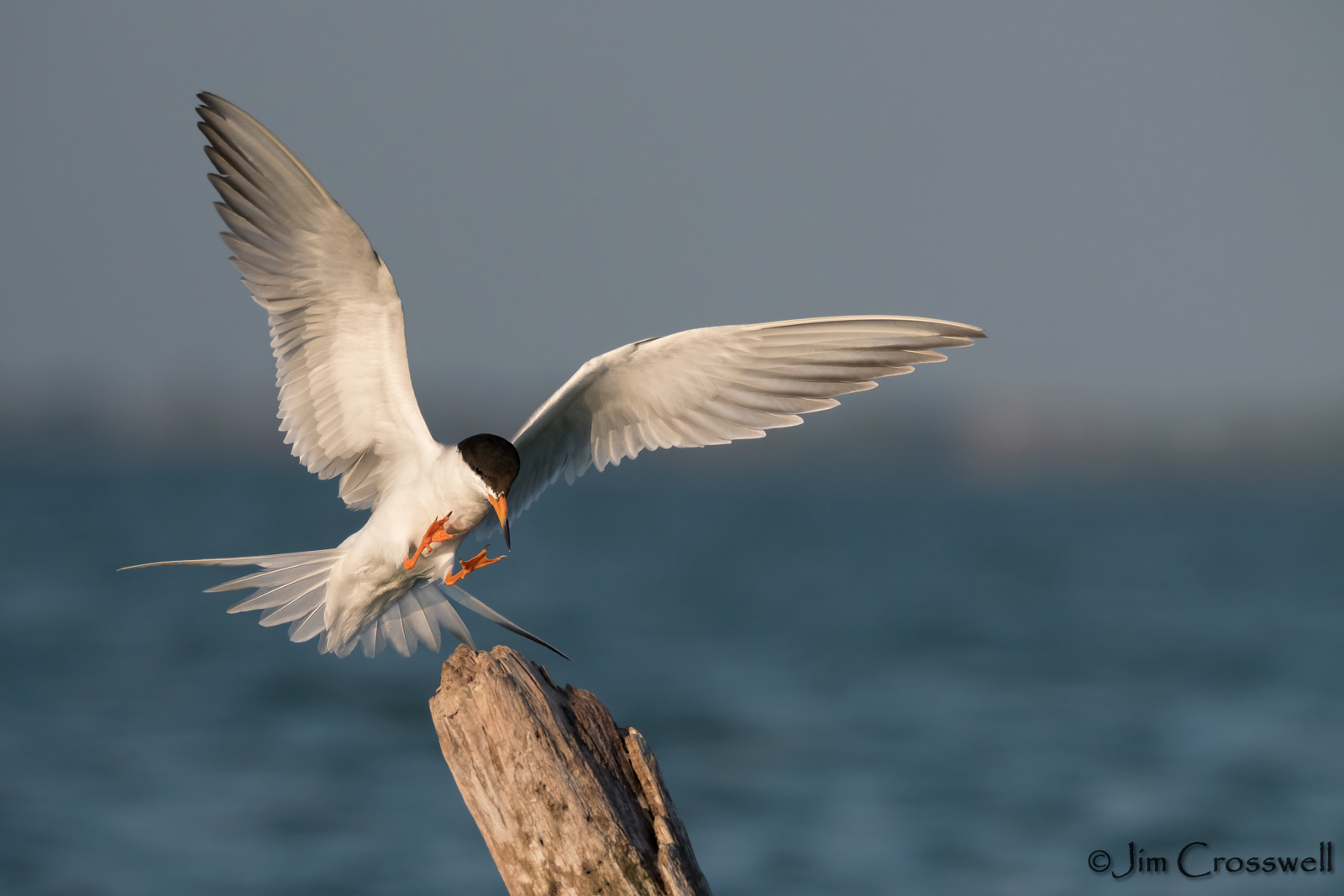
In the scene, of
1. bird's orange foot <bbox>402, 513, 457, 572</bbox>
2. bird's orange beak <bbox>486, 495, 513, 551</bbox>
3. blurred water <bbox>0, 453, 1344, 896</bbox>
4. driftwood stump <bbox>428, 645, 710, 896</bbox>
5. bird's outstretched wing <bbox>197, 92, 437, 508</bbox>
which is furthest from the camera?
blurred water <bbox>0, 453, 1344, 896</bbox>

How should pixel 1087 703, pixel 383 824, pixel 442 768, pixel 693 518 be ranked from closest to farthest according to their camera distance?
pixel 383 824 → pixel 442 768 → pixel 1087 703 → pixel 693 518

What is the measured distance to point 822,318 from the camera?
217 inches

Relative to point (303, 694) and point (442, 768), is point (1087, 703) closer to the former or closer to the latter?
point (442, 768)

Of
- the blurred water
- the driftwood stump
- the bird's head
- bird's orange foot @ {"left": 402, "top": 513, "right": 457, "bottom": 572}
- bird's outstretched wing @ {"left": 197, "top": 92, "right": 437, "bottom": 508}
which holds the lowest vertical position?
the blurred water

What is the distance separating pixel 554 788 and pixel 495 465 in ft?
5.53

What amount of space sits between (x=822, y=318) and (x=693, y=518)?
82002 millimetres

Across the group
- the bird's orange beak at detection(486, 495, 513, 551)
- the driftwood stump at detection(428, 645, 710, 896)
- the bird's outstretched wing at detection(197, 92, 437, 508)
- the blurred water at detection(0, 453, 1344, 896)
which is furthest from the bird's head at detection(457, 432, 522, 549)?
the blurred water at detection(0, 453, 1344, 896)

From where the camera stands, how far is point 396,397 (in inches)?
227

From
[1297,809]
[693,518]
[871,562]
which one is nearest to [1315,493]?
[693,518]

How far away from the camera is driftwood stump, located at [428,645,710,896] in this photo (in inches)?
149

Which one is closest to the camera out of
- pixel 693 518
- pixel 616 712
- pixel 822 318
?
pixel 822 318

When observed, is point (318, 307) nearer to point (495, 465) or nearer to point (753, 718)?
point (495, 465)
